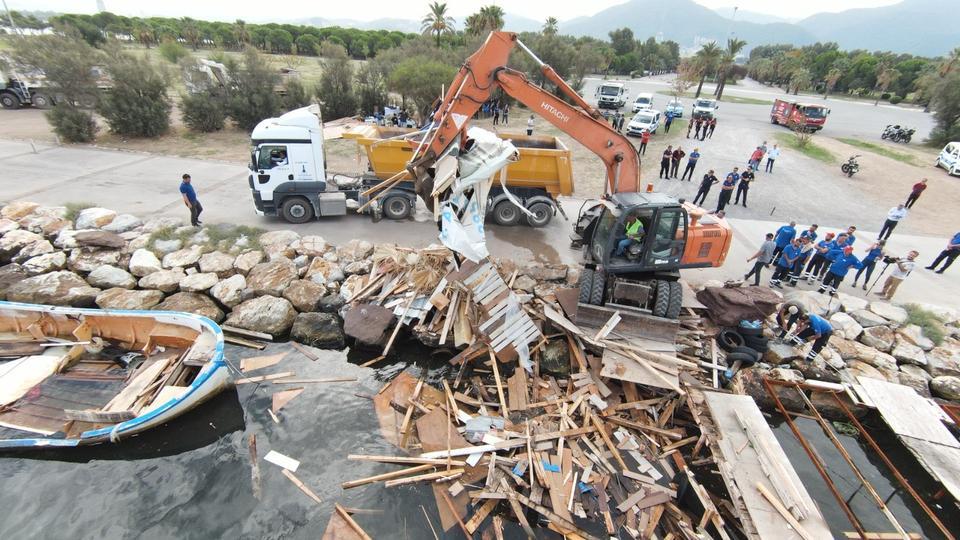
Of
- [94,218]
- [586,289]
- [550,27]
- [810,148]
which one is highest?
[550,27]

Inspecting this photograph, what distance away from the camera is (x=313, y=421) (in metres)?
8.00

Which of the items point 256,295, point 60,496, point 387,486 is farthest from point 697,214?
point 60,496

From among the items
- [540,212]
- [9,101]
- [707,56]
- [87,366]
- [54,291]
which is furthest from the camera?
[707,56]

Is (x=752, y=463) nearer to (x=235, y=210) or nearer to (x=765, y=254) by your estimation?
(x=765, y=254)

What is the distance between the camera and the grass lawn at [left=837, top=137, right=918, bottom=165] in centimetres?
2586

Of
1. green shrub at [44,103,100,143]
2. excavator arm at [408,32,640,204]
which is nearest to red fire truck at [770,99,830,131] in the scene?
excavator arm at [408,32,640,204]

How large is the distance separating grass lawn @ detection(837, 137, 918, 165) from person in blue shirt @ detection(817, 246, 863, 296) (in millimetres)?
21508

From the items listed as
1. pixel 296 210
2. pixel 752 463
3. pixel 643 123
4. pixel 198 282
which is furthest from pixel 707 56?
pixel 198 282

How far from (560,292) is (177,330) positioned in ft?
26.9

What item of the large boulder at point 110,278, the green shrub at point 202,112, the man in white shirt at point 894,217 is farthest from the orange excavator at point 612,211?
the green shrub at point 202,112

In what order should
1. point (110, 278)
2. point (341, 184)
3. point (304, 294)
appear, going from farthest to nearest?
point (341, 184) → point (110, 278) → point (304, 294)

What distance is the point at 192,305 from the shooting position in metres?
10.3

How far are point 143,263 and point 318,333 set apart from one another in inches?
205

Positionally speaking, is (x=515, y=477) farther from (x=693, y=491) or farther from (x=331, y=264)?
(x=331, y=264)
